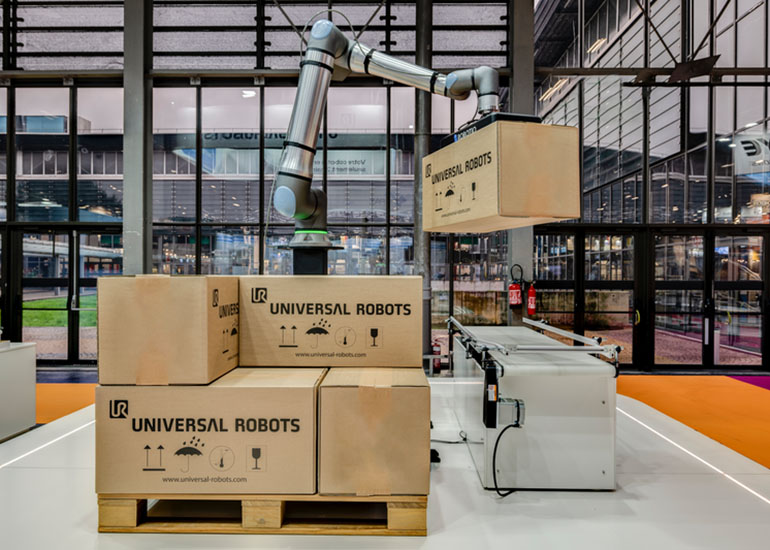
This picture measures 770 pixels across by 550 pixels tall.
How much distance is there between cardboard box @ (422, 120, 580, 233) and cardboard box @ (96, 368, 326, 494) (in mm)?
1051

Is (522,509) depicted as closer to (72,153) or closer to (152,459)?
(152,459)

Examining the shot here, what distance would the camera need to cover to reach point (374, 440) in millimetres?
1554

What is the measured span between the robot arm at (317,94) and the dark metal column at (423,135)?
2.65m

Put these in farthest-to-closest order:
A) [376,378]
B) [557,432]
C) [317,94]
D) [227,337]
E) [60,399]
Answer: [60,399] → [317,94] → [557,432] → [227,337] → [376,378]

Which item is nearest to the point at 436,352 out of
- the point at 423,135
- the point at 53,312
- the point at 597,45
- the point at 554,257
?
the point at 554,257

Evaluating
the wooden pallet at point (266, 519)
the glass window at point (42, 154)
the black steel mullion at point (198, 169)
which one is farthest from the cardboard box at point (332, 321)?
the glass window at point (42, 154)

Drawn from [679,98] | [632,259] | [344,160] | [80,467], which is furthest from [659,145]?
[80,467]

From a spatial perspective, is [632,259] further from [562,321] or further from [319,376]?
[319,376]

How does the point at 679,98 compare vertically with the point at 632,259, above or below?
above

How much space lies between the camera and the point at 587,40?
236 inches

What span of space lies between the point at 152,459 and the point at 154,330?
19.3 inches

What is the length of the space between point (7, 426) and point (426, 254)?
161 inches

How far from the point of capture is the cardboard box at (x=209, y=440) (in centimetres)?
157

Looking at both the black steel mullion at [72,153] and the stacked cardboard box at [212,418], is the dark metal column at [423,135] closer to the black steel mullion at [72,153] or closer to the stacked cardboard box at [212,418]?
the stacked cardboard box at [212,418]
